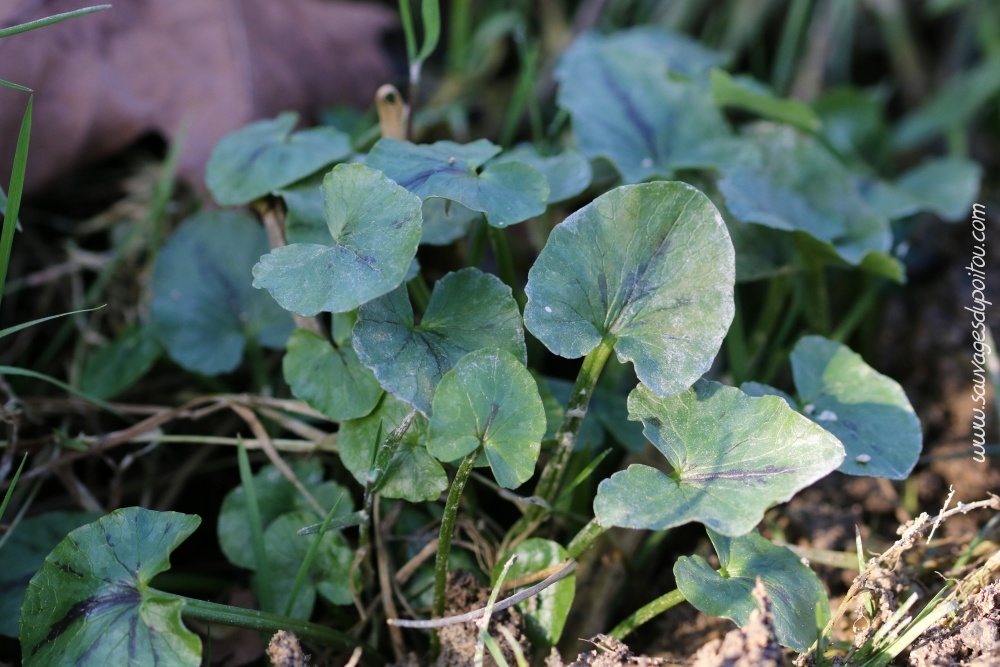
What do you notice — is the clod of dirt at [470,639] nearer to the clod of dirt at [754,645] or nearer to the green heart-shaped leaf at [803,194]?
the clod of dirt at [754,645]

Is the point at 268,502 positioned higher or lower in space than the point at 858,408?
lower

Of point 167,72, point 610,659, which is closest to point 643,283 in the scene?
point 610,659

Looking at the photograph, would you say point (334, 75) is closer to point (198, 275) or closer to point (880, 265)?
point (198, 275)

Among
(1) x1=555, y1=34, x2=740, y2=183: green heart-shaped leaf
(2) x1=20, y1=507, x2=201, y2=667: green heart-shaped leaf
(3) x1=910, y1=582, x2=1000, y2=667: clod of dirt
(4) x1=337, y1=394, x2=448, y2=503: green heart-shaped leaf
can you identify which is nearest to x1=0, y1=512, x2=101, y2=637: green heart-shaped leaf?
(2) x1=20, y1=507, x2=201, y2=667: green heart-shaped leaf

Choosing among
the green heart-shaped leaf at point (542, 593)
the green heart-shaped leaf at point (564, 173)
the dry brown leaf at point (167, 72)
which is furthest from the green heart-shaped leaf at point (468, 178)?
the dry brown leaf at point (167, 72)

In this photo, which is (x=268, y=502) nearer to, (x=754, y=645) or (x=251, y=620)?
(x=251, y=620)

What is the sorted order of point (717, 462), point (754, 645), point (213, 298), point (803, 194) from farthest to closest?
point (803, 194), point (213, 298), point (717, 462), point (754, 645)
